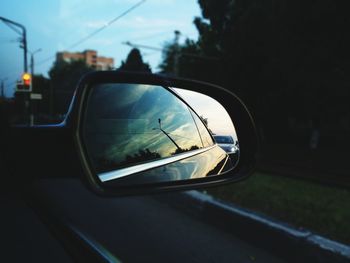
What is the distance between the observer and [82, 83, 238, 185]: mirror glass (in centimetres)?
103

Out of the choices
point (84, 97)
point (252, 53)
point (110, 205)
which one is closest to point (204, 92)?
point (84, 97)

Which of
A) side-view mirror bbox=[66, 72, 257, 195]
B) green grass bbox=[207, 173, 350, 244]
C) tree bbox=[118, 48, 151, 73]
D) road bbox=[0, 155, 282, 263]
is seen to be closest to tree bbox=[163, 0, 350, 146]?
green grass bbox=[207, 173, 350, 244]

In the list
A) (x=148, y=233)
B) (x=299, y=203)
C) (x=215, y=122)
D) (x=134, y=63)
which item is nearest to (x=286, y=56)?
(x=299, y=203)

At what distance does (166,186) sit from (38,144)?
0.37 m

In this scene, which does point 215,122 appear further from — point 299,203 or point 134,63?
point 299,203

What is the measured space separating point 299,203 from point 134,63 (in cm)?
474

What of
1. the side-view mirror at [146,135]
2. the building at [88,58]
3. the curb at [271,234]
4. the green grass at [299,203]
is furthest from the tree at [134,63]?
the green grass at [299,203]

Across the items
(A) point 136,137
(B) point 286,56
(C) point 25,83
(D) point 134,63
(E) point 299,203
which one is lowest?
(E) point 299,203

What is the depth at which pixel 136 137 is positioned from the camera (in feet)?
3.45

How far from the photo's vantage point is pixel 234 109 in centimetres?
143

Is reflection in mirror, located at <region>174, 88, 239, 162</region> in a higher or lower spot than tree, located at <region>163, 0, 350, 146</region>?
lower

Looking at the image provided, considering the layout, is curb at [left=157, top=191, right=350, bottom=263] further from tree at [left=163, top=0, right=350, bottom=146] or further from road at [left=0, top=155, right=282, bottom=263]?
tree at [left=163, top=0, right=350, bottom=146]

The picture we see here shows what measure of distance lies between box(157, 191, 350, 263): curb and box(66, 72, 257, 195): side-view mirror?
277 centimetres

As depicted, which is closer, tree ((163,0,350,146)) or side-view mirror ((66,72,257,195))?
side-view mirror ((66,72,257,195))
